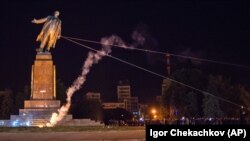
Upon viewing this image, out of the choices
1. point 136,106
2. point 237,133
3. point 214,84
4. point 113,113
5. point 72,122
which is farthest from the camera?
point 136,106

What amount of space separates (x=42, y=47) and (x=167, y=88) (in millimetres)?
20479

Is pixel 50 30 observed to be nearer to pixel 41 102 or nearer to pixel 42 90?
pixel 42 90

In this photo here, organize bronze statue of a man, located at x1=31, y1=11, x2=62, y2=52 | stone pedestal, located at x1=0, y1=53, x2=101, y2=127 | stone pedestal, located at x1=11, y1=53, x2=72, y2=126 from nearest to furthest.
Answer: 1. stone pedestal, located at x1=0, y1=53, x2=101, y2=127
2. stone pedestal, located at x1=11, y1=53, x2=72, y2=126
3. bronze statue of a man, located at x1=31, y1=11, x2=62, y2=52

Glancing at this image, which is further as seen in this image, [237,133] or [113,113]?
[113,113]

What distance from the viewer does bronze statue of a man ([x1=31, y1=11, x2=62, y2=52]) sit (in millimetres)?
36250

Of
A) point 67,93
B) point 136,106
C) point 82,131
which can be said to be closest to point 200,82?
point 67,93

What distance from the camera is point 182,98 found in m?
51.8

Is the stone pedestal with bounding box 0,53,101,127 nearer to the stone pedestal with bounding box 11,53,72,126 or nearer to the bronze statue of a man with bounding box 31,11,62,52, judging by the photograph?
the stone pedestal with bounding box 11,53,72,126

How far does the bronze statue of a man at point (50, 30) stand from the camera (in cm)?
3625

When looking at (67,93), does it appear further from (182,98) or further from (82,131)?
(82,131)

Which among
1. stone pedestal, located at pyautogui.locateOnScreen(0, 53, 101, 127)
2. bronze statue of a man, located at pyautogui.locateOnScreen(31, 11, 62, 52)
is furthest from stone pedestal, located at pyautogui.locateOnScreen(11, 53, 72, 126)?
bronze statue of a man, located at pyautogui.locateOnScreen(31, 11, 62, 52)

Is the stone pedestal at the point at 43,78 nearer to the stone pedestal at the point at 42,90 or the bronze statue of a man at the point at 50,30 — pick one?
the stone pedestal at the point at 42,90

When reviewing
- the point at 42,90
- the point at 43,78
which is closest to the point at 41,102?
the point at 42,90

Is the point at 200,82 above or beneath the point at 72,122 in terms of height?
above
